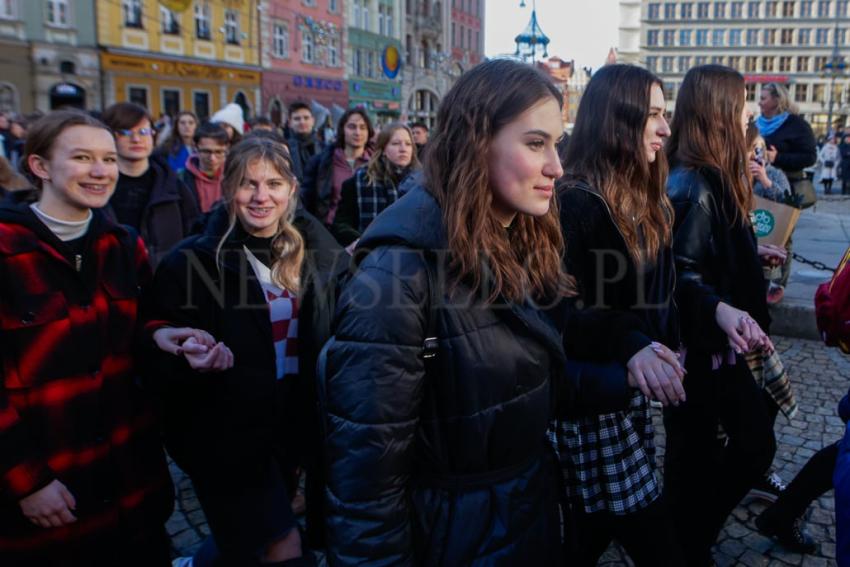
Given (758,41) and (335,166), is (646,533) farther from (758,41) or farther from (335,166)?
(758,41)

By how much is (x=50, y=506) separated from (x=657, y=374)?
180 cm

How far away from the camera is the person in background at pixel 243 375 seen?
94.4 inches

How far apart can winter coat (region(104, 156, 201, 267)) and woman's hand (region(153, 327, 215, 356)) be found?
2.12m

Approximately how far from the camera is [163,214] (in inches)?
171

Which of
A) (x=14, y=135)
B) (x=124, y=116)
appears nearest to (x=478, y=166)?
(x=124, y=116)

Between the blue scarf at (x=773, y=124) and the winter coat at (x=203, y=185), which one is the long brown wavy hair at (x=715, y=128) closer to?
the winter coat at (x=203, y=185)

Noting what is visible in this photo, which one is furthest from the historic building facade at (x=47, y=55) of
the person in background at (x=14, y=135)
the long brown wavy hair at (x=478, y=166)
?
the long brown wavy hair at (x=478, y=166)

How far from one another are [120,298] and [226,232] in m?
0.48

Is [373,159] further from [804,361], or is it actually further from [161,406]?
[804,361]

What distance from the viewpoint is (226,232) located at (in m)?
2.61

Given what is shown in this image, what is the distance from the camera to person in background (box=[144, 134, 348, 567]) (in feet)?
7.87

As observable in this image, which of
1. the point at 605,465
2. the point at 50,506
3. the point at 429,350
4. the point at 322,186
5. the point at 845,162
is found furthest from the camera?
the point at 845,162

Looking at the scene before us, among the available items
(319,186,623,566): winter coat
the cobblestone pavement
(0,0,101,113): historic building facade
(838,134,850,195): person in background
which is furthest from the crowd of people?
(0,0,101,113): historic building facade

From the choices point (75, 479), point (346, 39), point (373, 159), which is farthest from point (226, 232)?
point (346, 39)
